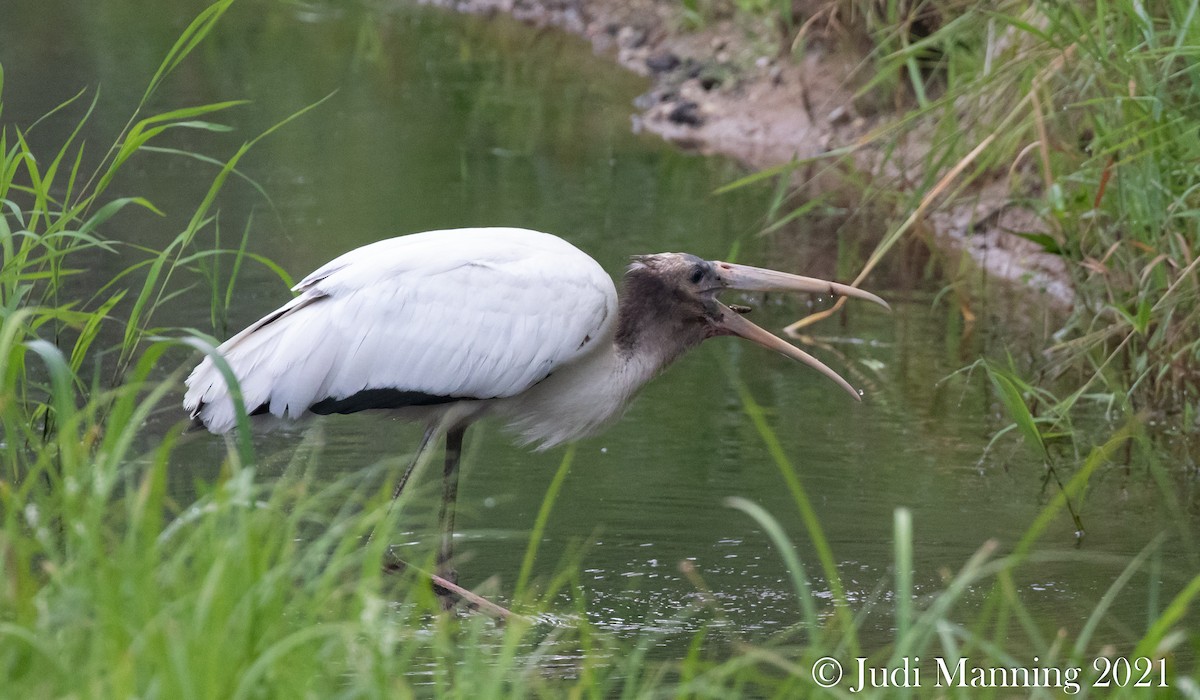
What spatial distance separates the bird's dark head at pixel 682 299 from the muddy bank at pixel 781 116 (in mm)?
3153

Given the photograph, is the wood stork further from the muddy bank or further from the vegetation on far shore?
the muddy bank

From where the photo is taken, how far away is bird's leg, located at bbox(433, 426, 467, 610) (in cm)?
496

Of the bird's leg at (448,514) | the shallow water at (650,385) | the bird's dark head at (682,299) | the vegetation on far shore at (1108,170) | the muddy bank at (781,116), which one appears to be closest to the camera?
the bird's leg at (448,514)

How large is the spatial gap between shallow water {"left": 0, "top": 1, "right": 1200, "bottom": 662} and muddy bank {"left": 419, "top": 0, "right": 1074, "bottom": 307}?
0.36m

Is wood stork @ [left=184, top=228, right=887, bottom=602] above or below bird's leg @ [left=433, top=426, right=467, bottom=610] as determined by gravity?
above

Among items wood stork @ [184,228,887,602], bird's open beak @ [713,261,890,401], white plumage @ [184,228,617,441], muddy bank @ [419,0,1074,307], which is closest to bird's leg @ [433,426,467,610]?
wood stork @ [184,228,887,602]

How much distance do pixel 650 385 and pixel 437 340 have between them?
232 centimetres

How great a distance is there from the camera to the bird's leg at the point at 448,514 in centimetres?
496

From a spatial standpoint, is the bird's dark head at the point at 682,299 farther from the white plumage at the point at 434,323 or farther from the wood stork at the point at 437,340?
the white plumage at the point at 434,323

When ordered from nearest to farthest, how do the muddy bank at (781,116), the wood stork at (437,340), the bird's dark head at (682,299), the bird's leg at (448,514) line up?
1. the wood stork at (437,340)
2. the bird's leg at (448,514)
3. the bird's dark head at (682,299)
4. the muddy bank at (781,116)

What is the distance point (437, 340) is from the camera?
195 inches

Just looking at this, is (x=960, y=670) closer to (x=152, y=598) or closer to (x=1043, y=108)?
(x=152, y=598)

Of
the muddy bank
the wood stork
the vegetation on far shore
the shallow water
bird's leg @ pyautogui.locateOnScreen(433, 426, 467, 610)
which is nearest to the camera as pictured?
the wood stork

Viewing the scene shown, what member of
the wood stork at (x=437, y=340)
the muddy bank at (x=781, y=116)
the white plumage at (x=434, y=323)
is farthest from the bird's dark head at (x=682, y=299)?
the muddy bank at (x=781, y=116)
